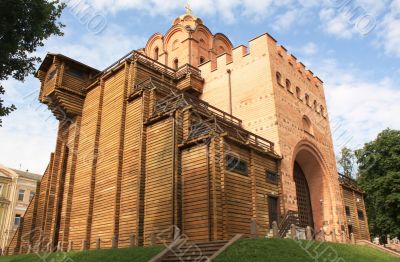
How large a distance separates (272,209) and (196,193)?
4.86m

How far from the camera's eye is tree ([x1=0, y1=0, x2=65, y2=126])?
35.6ft

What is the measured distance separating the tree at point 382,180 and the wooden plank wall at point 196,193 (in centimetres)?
2116

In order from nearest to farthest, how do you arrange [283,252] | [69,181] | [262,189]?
[283,252] → [262,189] → [69,181]

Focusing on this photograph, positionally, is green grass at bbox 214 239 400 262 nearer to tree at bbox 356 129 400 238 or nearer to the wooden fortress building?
the wooden fortress building

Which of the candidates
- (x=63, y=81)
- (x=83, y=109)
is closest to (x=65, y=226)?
(x=83, y=109)

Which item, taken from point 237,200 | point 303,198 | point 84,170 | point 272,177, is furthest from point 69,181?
point 303,198

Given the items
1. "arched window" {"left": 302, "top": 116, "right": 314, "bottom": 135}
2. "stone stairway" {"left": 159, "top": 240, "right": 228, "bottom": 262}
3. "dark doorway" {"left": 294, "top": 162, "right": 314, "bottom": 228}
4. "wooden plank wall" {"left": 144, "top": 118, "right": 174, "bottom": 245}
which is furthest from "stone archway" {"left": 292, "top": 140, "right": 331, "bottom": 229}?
"stone stairway" {"left": 159, "top": 240, "right": 228, "bottom": 262}

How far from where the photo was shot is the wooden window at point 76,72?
23625 mm

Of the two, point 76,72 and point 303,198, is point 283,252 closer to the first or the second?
point 303,198

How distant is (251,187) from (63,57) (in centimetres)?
1447

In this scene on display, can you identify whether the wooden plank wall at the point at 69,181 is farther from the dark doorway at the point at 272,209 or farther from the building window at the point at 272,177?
the building window at the point at 272,177

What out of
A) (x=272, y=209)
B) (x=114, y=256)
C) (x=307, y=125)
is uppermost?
(x=307, y=125)

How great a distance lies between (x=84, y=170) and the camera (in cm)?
2123

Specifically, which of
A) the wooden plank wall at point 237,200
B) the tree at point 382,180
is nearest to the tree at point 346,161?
the tree at point 382,180
